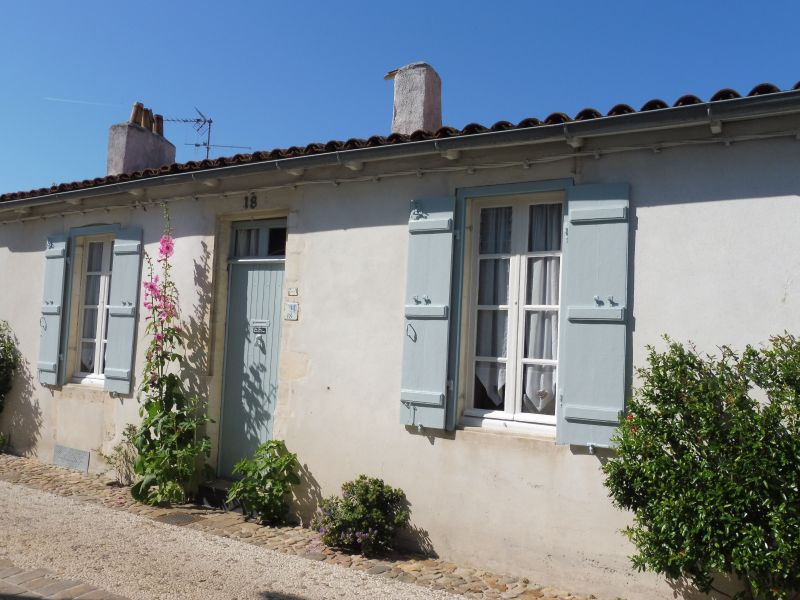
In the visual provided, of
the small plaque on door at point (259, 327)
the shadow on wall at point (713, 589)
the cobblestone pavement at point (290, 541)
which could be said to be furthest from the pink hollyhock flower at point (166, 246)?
the shadow on wall at point (713, 589)

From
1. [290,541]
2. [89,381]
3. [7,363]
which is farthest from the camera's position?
[7,363]

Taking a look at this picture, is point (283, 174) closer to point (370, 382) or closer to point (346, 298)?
point (346, 298)

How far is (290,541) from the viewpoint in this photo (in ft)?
17.8

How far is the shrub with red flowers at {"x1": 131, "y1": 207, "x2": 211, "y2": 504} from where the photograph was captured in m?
6.35

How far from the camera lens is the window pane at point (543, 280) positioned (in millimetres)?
4945

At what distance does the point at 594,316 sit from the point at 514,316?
683 mm

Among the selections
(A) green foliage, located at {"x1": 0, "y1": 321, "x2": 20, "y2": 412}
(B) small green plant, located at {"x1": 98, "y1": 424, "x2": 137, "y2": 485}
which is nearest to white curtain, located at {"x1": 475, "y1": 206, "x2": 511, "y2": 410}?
(B) small green plant, located at {"x1": 98, "y1": 424, "x2": 137, "y2": 485}

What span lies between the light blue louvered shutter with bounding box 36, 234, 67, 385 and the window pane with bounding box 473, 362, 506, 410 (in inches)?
206

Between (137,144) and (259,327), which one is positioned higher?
(137,144)

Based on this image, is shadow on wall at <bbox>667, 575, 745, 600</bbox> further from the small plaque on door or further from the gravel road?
the small plaque on door

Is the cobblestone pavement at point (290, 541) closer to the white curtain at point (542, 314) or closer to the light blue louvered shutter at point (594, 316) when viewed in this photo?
the light blue louvered shutter at point (594, 316)

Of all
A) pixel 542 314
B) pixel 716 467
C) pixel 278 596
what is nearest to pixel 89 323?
pixel 278 596

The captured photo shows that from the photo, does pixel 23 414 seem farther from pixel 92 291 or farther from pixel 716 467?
pixel 716 467

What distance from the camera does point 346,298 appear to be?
5785 mm
